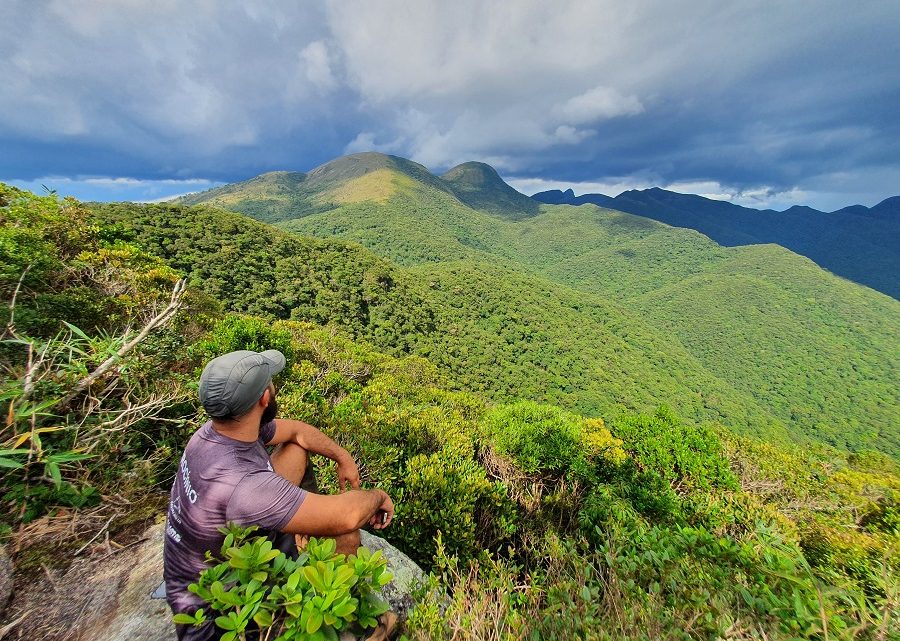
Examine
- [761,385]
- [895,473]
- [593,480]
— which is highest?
[593,480]

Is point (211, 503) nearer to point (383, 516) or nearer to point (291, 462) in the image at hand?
point (291, 462)

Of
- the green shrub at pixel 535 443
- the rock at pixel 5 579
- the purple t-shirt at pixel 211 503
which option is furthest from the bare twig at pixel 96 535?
the green shrub at pixel 535 443

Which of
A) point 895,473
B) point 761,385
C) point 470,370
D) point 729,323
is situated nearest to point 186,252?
point 470,370

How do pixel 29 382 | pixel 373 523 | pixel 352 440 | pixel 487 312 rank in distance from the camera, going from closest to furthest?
1. pixel 373 523
2. pixel 29 382
3. pixel 352 440
4. pixel 487 312

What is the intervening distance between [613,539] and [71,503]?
4.83 meters

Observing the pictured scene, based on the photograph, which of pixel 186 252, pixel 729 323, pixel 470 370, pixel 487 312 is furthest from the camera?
pixel 729 323

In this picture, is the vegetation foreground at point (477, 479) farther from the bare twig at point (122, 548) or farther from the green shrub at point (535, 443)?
the bare twig at point (122, 548)

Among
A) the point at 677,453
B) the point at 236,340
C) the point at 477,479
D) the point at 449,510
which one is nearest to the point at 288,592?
the point at 449,510

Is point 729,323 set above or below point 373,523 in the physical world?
below

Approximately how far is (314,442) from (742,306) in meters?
149

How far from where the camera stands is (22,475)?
3068mm

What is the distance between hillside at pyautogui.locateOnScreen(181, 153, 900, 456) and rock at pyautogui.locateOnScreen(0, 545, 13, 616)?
2618 inches

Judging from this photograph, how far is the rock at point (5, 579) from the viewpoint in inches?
95.3

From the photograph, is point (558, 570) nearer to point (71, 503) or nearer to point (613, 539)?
point (613, 539)
